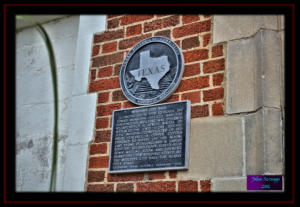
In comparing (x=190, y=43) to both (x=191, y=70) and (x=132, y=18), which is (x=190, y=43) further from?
(x=132, y=18)

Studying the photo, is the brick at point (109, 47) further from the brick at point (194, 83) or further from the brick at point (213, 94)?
the brick at point (213, 94)

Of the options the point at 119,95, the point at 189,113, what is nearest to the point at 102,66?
the point at 119,95

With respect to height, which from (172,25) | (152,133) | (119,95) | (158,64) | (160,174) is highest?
(172,25)

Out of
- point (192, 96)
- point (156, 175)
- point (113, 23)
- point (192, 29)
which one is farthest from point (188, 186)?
point (113, 23)

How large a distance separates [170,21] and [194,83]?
518 millimetres

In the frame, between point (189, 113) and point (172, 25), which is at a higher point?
point (172, 25)

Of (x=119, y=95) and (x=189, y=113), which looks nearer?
(x=189, y=113)

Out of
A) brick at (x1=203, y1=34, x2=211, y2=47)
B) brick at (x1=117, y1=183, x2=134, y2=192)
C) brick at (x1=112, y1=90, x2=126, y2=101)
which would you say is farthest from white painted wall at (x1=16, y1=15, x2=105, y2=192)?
brick at (x1=203, y1=34, x2=211, y2=47)

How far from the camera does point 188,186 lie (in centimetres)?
247

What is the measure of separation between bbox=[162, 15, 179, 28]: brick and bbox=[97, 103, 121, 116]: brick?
62cm

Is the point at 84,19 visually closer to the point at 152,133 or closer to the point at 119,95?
the point at 119,95

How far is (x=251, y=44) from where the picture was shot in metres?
2.52

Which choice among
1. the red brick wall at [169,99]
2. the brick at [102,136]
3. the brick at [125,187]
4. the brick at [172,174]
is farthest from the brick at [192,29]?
the brick at [125,187]

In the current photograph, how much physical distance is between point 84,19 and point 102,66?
17.7 inches
